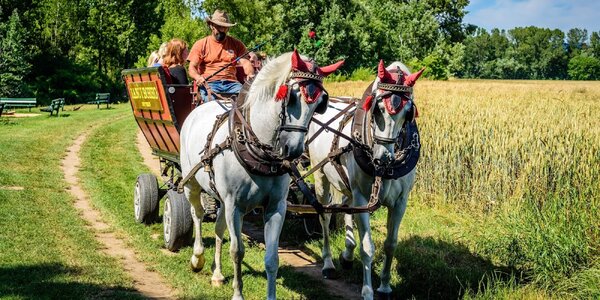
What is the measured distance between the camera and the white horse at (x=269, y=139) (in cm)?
468

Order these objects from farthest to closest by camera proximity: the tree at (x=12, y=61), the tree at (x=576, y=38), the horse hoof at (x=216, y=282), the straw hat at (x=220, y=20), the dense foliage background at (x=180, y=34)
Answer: the tree at (x=576, y=38) < the dense foliage background at (x=180, y=34) < the tree at (x=12, y=61) < the straw hat at (x=220, y=20) < the horse hoof at (x=216, y=282)

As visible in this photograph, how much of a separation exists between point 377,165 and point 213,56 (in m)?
3.13

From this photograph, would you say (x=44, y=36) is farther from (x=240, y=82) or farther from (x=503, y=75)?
(x=503, y=75)

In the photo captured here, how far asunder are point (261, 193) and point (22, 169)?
1004 cm

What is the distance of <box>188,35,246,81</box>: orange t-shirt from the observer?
7.61m

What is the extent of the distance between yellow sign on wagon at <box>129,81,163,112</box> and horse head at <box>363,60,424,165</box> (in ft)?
12.0

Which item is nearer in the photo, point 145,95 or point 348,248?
point 348,248

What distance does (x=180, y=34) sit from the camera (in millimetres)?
33875

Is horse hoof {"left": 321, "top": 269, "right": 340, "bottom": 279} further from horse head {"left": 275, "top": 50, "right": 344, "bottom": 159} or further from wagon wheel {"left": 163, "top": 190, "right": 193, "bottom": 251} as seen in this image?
horse head {"left": 275, "top": 50, "right": 344, "bottom": 159}

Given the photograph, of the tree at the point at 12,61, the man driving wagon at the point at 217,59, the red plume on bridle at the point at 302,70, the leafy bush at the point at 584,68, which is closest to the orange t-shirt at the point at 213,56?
the man driving wagon at the point at 217,59

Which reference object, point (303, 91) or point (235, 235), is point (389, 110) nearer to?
point (303, 91)

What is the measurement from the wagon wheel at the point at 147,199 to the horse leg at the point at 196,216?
5.41 ft

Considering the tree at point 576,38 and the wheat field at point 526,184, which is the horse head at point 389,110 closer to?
the wheat field at point 526,184

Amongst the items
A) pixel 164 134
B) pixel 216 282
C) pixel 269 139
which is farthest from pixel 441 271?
pixel 164 134
